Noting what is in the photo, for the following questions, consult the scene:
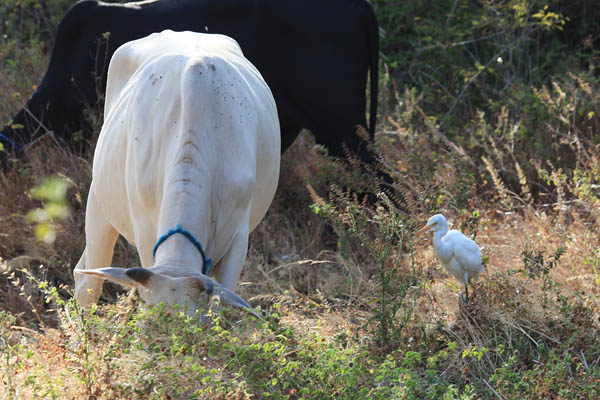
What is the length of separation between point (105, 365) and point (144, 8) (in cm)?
392

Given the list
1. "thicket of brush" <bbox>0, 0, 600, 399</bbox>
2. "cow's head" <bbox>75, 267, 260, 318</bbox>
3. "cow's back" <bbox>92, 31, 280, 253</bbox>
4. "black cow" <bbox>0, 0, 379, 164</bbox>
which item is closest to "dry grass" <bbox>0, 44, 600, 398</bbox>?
"thicket of brush" <bbox>0, 0, 600, 399</bbox>

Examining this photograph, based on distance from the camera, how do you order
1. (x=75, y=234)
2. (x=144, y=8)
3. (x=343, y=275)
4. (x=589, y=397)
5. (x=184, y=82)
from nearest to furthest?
1. (x=589, y=397)
2. (x=184, y=82)
3. (x=343, y=275)
4. (x=75, y=234)
5. (x=144, y=8)

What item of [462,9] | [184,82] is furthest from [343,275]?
[462,9]

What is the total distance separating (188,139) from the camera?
3.53 meters

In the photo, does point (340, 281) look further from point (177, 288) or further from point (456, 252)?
point (177, 288)

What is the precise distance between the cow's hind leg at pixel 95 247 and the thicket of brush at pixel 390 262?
0.18 meters

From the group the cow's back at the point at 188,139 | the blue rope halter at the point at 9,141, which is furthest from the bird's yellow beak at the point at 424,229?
the blue rope halter at the point at 9,141

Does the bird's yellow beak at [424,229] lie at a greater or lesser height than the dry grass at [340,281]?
greater

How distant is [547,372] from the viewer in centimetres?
357

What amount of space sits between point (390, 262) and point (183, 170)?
2076 mm

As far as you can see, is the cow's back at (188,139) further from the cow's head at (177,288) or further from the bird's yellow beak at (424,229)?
the bird's yellow beak at (424,229)

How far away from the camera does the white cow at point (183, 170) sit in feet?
10.5

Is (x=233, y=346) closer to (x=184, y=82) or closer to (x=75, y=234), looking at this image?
(x=184, y=82)

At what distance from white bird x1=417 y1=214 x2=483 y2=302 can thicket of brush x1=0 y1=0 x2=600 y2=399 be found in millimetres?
166
